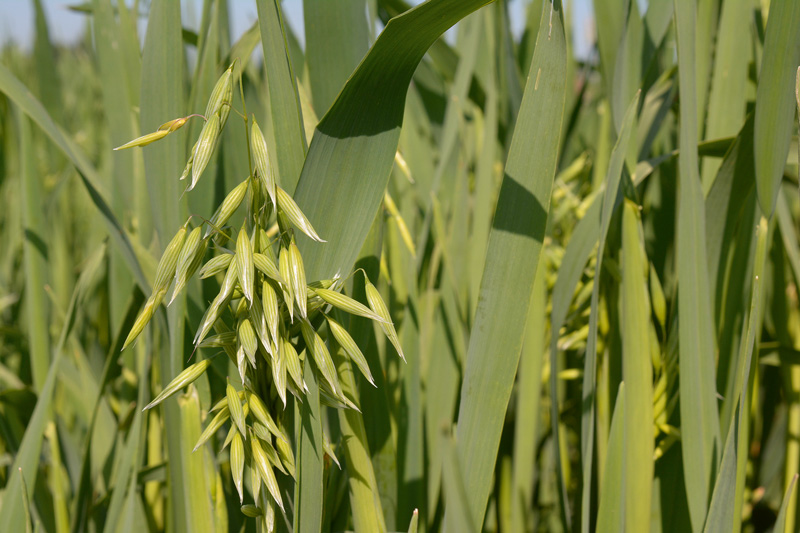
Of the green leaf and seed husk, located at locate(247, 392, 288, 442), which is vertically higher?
the green leaf

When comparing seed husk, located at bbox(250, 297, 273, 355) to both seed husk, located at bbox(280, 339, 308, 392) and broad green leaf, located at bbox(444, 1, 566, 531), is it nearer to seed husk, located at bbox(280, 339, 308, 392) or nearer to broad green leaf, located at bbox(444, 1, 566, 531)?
seed husk, located at bbox(280, 339, 308, 392)

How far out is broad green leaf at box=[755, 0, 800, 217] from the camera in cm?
36

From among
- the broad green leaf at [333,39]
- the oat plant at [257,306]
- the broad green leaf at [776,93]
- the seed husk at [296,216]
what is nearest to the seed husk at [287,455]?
the oat plant at [257,306]

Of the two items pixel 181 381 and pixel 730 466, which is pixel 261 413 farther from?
pixel 730 466

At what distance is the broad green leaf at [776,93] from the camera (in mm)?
360

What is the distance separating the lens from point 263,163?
0.28 m

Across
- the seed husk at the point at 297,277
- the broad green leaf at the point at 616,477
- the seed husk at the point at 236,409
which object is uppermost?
the seed husk at the point at 297,277

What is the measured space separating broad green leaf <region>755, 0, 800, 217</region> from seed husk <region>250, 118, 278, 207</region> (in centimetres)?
29

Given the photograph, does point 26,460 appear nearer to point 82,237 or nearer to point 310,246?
point 310,246

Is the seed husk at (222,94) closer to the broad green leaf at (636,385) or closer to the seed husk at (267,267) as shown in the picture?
the seed husk at (267,267)

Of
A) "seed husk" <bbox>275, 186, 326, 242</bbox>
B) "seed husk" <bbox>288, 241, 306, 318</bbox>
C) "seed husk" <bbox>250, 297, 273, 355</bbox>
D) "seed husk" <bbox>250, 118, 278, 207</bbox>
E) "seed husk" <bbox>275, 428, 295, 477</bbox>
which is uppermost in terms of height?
"seed husk" <bbox>250, 118, 278, 207</bbox>

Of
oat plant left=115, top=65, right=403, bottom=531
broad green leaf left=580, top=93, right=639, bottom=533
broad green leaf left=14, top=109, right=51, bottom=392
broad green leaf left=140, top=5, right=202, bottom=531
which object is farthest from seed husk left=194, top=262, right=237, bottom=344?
broad green leaf left=14, top=109, right=51, bottom=392

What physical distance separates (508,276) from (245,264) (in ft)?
0.48

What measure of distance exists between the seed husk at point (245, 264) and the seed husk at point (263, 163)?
0.02 m
